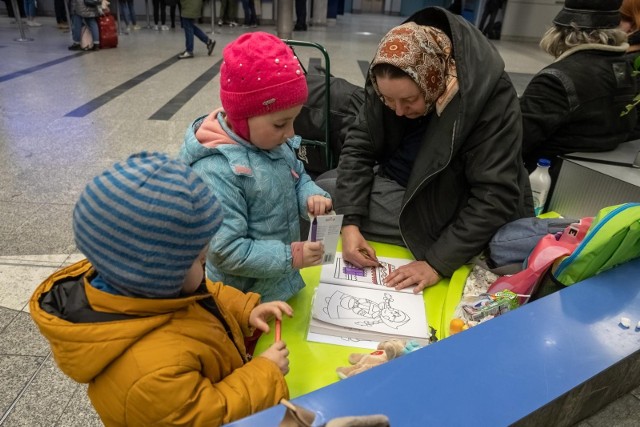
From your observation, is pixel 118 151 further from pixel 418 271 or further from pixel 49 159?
pixel 418 271

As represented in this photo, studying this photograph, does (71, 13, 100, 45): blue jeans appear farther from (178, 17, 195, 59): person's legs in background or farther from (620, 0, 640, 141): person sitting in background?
(620, 0, 640, 141): person sitting in background

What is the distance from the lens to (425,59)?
1.40 meters

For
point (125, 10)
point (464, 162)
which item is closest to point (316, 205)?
point (464, 162)

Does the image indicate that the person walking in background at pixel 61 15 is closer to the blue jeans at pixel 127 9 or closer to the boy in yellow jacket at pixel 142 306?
the blue jeans at pixel 127 9

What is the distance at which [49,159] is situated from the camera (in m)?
3.23

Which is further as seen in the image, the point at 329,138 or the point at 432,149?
the point at 329,138

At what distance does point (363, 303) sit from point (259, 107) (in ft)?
2.20

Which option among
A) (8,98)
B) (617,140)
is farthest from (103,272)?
(8,98)

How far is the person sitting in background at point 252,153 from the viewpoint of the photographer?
1145mm

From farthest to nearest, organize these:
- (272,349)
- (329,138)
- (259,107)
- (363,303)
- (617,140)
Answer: (329,138)
(617,140)
(363,303)
(259,107)
(272,349)

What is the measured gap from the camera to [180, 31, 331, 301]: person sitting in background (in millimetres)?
1145

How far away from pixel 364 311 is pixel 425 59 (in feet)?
2.60

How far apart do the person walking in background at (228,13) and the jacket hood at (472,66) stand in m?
11.1

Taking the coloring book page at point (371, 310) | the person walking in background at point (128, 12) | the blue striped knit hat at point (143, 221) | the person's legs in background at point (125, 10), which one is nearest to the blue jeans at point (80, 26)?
the person walking in background at point (128, 12)
